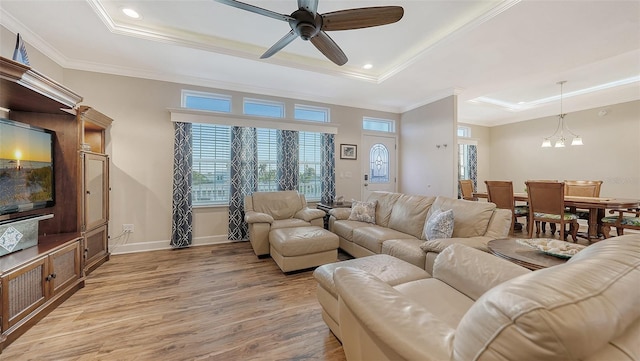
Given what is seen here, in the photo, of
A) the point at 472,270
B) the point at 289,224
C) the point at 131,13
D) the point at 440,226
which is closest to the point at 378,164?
the point at 289,224

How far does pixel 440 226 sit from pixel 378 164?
10.7 feet

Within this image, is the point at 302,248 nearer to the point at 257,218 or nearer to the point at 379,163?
the point at 257,218

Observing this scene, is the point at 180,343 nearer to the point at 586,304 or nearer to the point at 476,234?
the point at 586,304

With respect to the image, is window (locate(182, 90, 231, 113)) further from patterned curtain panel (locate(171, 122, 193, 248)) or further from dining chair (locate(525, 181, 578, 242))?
dining chair (locate(525, 181, 578, 242))

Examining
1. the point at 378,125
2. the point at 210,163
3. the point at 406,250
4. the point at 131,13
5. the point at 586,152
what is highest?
the point at 131,13

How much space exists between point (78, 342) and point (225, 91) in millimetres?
3689

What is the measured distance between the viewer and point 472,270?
1433mm

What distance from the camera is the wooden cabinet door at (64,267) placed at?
2.12m

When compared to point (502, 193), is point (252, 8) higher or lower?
higher

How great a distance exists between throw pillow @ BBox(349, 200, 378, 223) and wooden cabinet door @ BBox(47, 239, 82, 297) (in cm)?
322

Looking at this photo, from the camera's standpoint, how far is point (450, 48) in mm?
3018

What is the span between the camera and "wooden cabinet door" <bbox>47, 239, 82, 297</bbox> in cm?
212

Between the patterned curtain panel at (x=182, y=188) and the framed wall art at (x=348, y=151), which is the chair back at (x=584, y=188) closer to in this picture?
the framed wall art at (x=348, y=151)

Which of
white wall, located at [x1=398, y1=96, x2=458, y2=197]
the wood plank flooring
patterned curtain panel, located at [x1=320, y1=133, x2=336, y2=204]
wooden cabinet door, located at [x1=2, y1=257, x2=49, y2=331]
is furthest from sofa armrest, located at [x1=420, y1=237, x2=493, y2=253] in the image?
wooden cabinet door, located at [x1=2, y1=257, x2=49, y2=331]
